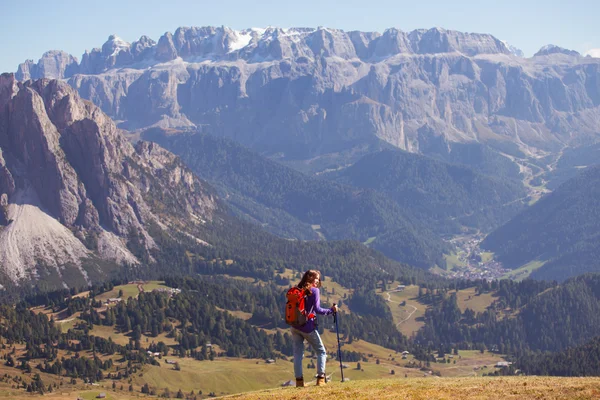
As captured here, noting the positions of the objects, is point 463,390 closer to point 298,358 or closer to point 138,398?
point 298,358

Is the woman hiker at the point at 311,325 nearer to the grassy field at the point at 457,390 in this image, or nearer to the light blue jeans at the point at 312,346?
the light blue jeans at the point at 312,346

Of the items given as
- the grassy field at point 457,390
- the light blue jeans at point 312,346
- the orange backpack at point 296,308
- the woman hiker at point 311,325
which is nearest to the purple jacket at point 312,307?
the woman hiker at point 311,325

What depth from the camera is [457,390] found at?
55062 mm

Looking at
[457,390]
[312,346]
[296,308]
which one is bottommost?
[457,390]

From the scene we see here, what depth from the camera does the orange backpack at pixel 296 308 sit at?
176ft

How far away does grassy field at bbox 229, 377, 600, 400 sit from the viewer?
5222cm

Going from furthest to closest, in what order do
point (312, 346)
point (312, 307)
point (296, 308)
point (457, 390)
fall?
point (457, 390) < point (312, 346) < point (312, 307) < point (296, 308)

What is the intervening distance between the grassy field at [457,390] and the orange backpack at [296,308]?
525cm

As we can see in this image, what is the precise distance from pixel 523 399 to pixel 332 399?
12230 millimetres

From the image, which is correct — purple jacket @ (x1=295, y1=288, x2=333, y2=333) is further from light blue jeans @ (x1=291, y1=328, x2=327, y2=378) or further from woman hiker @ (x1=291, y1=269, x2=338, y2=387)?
light blue jeans @ (x1=291, y1=328, x2=327, y2=378)

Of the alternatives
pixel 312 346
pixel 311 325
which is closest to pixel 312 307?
pixel 311 325

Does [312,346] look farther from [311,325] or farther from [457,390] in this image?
[457,390]

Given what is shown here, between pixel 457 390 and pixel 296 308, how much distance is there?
12558 millimetres

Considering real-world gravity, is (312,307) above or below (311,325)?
above
